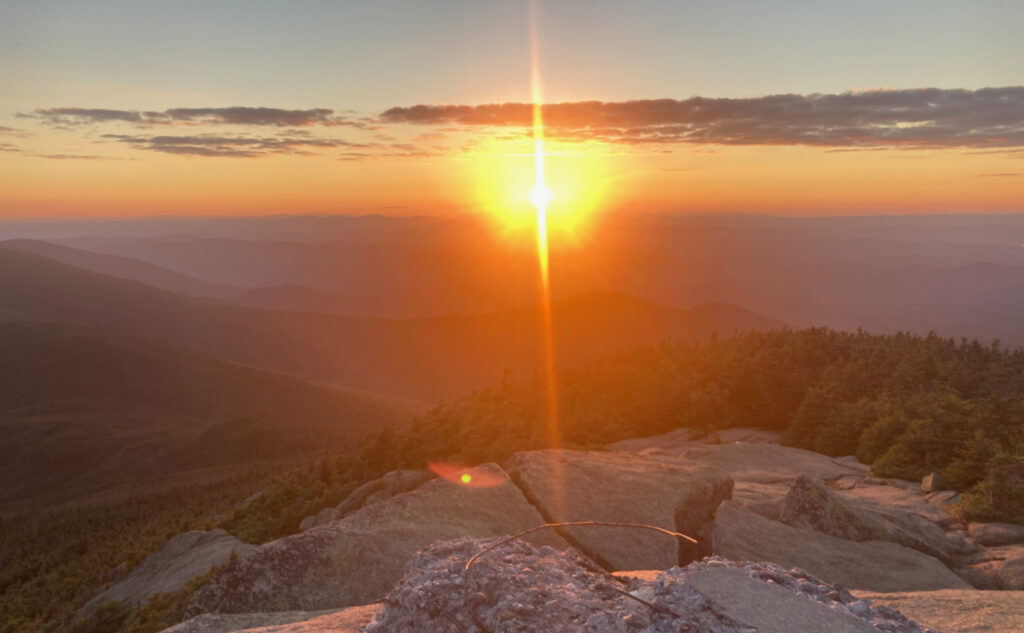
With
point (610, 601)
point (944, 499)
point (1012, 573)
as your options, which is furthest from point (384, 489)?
point (944, 499)

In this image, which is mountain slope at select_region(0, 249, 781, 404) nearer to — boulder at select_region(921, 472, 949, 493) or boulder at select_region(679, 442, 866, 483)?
boulder at select_region(679, 442, 866, 483)

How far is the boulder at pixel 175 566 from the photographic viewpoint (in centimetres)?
1176

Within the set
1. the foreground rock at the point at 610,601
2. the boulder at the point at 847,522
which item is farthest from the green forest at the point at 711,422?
the foreground rock at the point at 610,601

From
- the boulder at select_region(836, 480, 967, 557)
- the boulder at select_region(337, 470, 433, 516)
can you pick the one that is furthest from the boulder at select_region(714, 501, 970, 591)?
the boulder at select_region(337, 470, 433, 516)

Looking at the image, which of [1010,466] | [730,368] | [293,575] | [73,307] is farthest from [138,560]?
[73,307]

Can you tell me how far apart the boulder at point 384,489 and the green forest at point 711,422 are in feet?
3.88

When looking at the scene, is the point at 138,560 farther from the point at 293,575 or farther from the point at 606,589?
the point at 606,589

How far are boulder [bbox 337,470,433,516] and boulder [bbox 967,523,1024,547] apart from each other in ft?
34.4

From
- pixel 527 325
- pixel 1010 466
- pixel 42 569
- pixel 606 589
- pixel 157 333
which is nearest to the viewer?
pixel 606 589

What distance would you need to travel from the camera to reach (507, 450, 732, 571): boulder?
806 cm

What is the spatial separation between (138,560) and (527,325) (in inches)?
6923

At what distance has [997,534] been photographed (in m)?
9.71

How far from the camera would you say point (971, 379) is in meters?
18.8

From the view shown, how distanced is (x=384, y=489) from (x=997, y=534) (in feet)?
38.2
